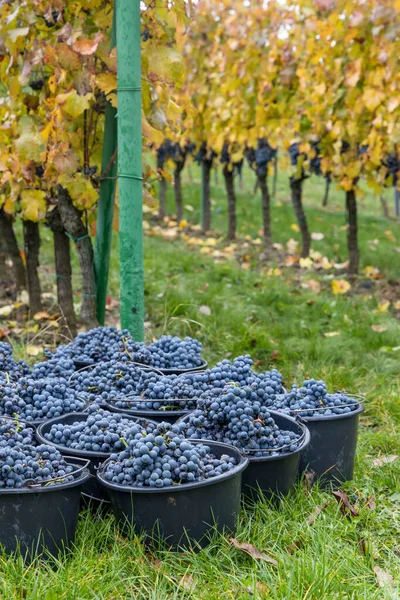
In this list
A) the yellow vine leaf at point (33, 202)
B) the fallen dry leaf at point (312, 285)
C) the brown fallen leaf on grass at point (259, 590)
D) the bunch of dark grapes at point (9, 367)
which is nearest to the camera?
the brown fallen leaf on grass at point (259, 590)

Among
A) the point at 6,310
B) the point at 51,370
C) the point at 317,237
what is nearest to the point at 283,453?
the point at 51,370

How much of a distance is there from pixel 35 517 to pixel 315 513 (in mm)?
969

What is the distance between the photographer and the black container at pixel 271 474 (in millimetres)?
2246

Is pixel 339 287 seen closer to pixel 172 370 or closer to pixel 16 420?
pixel 172 370

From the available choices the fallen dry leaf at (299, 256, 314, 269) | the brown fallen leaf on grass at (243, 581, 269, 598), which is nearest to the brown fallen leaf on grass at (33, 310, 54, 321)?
the brown fallen leaf on grass at (243, 581, 269, 598)

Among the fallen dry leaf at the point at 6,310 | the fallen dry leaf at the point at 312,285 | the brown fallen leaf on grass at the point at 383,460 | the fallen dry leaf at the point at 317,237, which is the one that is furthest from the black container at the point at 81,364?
the fallen dry leaf at the point at 317,237

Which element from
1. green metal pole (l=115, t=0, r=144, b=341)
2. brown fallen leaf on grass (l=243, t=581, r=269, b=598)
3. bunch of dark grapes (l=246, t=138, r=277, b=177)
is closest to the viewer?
brown fallen leaf on grass (l=243, t=581, r=269, b=598)

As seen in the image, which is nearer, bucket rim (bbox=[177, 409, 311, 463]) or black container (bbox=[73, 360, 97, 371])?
bucket rim (bbox=[177, 409, 311, 463])

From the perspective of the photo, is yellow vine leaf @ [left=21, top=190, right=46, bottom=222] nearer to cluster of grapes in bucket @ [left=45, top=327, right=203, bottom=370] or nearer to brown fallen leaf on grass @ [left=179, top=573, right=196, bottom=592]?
cluster of grapes in bucket @ [left=45, top=327, right=203, bottom=370]

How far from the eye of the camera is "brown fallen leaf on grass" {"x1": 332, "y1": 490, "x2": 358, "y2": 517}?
2357mm

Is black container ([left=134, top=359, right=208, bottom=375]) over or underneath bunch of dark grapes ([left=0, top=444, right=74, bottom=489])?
over

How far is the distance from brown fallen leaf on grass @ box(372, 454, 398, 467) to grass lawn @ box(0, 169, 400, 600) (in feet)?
0.08

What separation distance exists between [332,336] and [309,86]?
356 cm

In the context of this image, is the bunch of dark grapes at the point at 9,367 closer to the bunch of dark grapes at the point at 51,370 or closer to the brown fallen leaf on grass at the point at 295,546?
the bunch of dark grapes at the point at 51,370
